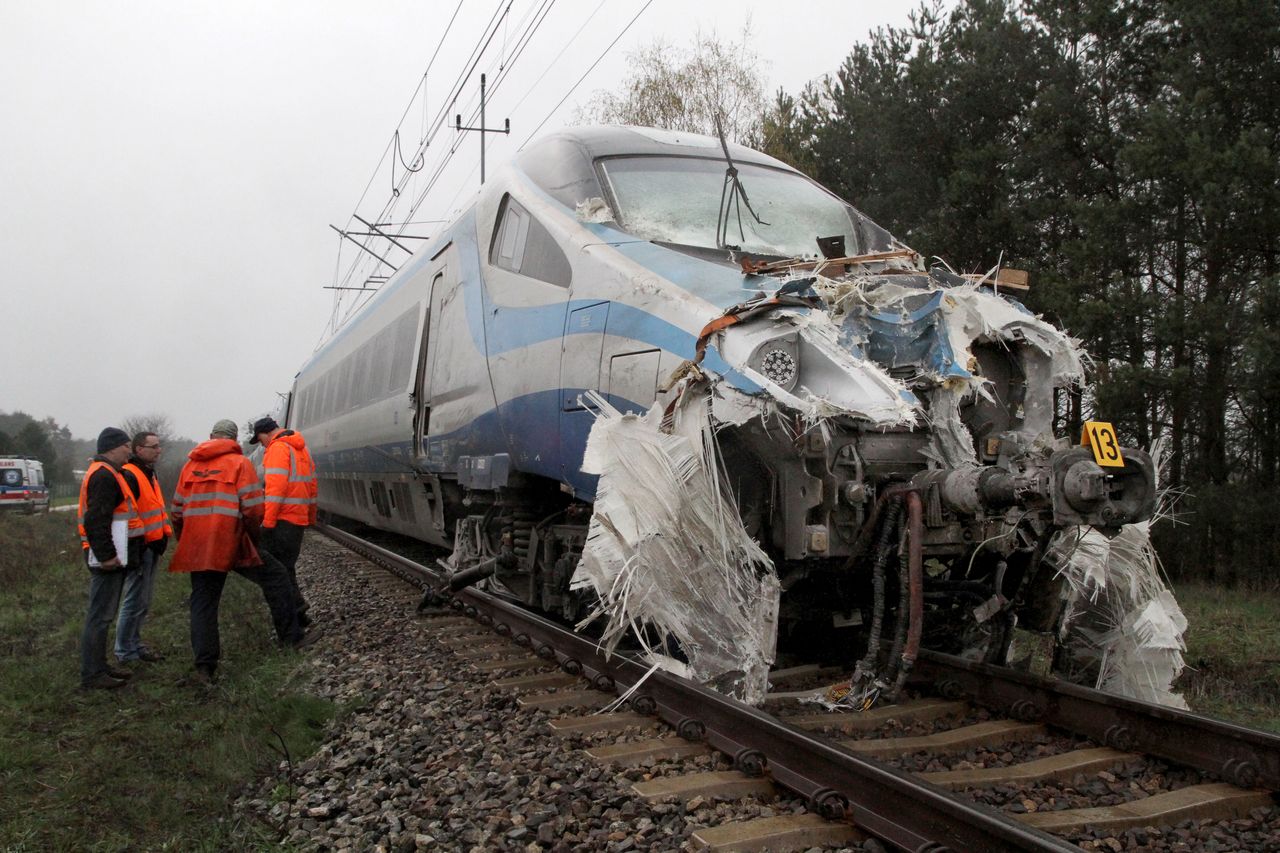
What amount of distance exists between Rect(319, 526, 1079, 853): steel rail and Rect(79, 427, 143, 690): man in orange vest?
10.4 ft

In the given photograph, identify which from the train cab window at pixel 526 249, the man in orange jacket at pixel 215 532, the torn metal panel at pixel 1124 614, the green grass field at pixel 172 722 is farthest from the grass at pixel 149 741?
the torn metal panel at pixel 1124 614

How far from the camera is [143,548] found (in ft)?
22.5

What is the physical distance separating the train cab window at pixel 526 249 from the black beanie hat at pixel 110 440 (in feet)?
8.77

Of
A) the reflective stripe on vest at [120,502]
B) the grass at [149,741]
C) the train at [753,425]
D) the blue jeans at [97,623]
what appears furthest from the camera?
the reflective stripe on vest at [120,502]

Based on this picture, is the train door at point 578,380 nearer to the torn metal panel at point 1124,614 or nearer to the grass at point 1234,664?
the torn metal panel at point 1124,614

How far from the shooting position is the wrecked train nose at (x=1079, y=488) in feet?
11.9

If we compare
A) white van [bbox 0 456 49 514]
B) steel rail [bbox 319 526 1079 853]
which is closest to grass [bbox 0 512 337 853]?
steel rail [bbox 319 526 1079 853]

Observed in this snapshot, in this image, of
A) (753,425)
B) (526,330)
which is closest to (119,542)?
(526,330)

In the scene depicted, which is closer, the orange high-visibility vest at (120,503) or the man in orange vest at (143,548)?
the orange high-visibility vest at (120,503)

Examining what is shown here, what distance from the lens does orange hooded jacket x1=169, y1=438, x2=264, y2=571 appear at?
21.6ft

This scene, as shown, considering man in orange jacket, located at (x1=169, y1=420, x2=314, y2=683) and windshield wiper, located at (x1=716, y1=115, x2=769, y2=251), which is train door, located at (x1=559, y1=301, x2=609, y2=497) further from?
A: man in orange jacket, located at (x1=169, y1=420, x2=314, y2=683)

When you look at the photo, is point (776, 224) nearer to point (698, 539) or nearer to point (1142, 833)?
point (698, 539)

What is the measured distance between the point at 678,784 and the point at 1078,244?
35.0 feet

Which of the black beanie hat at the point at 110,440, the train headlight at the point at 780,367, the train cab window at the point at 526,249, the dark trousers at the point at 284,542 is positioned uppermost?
the train cab window at the point at 526,249
